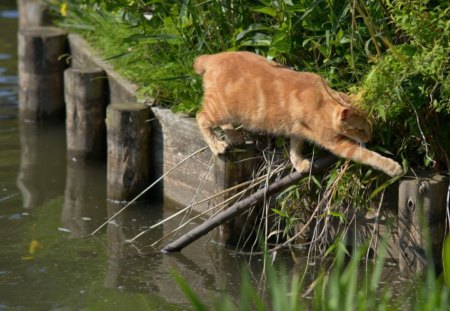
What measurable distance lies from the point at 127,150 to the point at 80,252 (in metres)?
0.90

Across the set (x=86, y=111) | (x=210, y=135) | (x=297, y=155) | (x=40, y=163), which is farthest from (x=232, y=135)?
(x=40, y=163)

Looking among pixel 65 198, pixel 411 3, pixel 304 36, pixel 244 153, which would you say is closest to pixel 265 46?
pixel 304 36

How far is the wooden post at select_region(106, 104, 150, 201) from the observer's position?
20.3 feet

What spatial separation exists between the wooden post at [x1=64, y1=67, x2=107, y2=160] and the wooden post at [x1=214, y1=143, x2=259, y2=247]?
1813 millimetres

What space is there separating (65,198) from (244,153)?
5.59 feet

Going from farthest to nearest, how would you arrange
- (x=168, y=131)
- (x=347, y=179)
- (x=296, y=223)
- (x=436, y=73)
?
(x=168, y=131)
(x=296, y=223)
(x=347, y=179)
(x=436, y=73)

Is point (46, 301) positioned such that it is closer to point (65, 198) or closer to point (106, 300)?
point (106, 300)

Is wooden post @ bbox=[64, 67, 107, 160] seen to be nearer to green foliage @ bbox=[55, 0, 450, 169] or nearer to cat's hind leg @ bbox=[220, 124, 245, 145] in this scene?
green foliage @ bbox=[55, 0, 450, 169]

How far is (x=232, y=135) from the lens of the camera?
5391mm

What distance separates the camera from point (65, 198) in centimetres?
659

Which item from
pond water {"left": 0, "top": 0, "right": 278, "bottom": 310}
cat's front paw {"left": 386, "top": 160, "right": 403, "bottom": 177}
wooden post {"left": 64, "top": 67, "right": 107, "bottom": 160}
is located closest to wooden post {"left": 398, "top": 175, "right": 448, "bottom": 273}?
cat's front paw {"left": 386, "top": 160, "right": 403, "bottom": 177}

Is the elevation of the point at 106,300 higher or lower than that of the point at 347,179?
lower

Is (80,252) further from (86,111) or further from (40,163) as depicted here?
(40,163)

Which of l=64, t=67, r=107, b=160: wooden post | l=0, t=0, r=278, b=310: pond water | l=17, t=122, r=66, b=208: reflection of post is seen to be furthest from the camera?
l=64, t=67, r=107, b=160: wooden post
